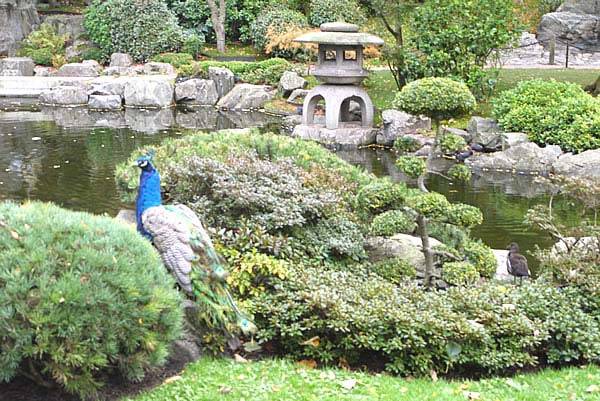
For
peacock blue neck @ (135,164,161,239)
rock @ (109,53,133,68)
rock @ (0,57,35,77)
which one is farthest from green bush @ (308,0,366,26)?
peacock blue neck @ (135,164,161,239)

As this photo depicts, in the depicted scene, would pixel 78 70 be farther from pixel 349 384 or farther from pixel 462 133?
pixel 349 384

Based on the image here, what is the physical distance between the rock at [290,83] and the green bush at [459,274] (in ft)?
52.3

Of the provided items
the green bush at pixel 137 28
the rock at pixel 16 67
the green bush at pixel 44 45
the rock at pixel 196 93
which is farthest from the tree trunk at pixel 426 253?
the green bush at pixel 44 45

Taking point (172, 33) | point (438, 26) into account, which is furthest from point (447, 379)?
point (172, 33)

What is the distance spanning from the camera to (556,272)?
6992mm

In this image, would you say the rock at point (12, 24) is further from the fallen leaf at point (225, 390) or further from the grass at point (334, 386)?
the fallen leaf at point (225, 390)

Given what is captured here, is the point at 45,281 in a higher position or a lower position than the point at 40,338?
higher

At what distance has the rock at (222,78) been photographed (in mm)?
23750

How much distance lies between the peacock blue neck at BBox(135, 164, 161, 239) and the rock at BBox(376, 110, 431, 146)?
1196 cm

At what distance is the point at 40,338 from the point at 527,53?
86.1 ft

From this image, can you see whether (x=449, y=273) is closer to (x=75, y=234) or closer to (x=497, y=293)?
(x=497, y=293)

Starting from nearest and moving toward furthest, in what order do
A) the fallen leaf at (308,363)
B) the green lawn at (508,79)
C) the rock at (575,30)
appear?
the fallen leaf at (308,363) < the green lawn at (508,79) < the rock at (575,30)

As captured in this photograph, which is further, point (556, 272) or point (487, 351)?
point (556, 272)

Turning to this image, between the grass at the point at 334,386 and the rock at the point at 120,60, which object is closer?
the grass at the point at 334,386
